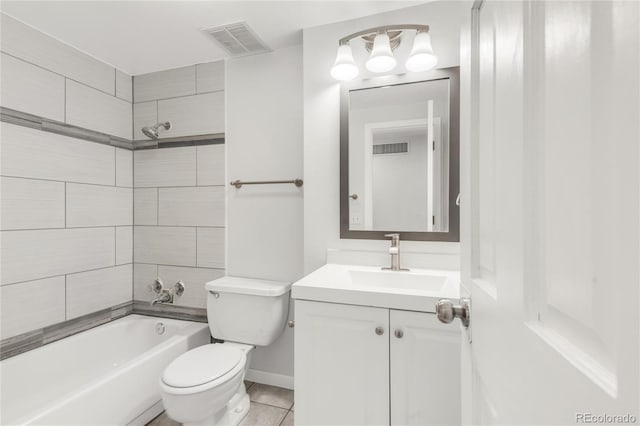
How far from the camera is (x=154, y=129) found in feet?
7.29

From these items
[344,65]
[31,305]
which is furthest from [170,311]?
[344,65]

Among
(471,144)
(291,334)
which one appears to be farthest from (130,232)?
(471,144)

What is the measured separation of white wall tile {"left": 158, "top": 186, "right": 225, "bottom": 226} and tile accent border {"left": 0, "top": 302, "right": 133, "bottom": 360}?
28.0 inches

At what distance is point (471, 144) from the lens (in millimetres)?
578

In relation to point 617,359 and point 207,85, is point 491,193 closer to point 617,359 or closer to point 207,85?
point 617,359

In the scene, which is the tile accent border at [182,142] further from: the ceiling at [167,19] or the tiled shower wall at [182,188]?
the ceiling at [167,19]

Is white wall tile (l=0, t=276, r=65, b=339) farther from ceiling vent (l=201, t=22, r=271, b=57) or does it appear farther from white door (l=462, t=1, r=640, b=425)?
Result: white door (l=462, t=1, r=640, b=425)

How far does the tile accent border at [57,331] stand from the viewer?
64.5 inches

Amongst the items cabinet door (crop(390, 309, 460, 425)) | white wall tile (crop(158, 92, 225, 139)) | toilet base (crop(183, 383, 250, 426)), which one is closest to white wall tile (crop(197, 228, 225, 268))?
white wall tile (crop(158, 92, 225, 139))

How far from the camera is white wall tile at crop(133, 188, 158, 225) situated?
2303 mm

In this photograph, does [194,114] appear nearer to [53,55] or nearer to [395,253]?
[53,55]

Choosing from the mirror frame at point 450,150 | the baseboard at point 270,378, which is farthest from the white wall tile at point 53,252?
the mirror frame at point 450,150

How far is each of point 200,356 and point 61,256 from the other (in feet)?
3.66

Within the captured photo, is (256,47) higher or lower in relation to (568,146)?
higher
